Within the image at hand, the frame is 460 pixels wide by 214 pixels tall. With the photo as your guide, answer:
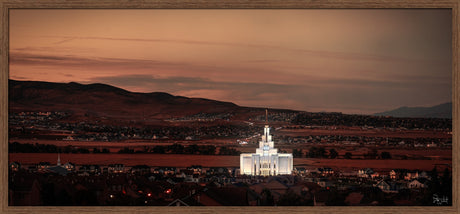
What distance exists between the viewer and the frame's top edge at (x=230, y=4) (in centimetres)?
1578

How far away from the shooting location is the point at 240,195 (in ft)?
53.2

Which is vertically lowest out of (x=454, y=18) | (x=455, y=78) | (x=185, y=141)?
(x=185, y=141)

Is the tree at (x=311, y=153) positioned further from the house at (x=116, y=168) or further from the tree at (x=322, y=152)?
the house at (x=116, y=168)

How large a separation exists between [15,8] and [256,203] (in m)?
6.58

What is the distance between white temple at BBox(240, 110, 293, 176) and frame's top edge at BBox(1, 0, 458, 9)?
11.1 ft

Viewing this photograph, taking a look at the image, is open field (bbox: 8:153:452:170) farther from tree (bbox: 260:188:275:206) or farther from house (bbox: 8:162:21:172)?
tree (bbox: 260:188:275:206)

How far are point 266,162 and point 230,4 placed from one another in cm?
383

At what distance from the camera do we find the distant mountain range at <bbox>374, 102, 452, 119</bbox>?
1623cm

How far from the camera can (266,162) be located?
56.7ft

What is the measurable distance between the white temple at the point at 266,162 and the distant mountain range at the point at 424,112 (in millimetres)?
2363

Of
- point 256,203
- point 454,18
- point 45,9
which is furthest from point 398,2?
point 45,9

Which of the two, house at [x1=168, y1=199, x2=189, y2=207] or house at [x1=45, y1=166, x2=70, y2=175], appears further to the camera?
house at [x1=45, y1=166, x2=70, y2=175]

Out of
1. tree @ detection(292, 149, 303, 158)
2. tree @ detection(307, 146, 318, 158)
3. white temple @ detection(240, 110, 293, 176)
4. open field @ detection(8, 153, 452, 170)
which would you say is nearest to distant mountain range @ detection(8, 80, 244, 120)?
open field @ detection(8, 153, 452, 170)

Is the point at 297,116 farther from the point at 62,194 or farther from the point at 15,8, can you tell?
the point at 15,8
